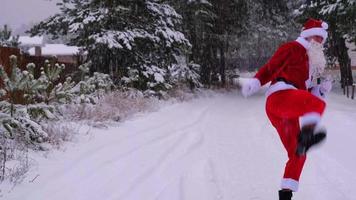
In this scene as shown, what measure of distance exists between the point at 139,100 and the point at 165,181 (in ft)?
21.3

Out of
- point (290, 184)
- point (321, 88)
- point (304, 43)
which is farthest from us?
point (321, 88)

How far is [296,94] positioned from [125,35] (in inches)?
387

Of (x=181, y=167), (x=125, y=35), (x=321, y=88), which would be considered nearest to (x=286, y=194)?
(x=321, y=88)

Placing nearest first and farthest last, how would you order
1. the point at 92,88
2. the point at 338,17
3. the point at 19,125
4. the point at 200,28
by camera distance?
the point at 19,125 → the point at 92,88 → the point at 338,17 → the point at 200,28

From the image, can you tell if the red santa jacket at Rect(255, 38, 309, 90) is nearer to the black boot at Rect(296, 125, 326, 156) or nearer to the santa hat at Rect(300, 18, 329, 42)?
the santa hat at Rect(300, 18, 329, 42)

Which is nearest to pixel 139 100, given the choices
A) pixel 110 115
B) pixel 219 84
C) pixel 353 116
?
pixel 110 115

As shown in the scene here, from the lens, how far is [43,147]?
610 cm

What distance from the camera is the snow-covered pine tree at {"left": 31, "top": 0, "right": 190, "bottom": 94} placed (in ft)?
42.6

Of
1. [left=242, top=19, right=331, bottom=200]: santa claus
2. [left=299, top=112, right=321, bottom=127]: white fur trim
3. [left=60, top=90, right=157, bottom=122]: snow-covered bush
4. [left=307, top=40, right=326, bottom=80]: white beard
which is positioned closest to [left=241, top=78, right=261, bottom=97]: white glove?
[left=242, top=19, right=331, bottom=200]: santa claus

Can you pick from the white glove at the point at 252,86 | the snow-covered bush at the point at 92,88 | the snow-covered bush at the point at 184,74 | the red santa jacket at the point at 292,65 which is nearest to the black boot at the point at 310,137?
the red santa jacket at the point at 292,65

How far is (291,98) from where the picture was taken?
3973mm

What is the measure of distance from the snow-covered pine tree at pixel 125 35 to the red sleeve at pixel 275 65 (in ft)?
28.1

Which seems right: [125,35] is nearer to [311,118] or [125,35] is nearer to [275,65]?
[275,65]

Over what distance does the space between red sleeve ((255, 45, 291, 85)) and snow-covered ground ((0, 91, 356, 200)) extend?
4.28ft
